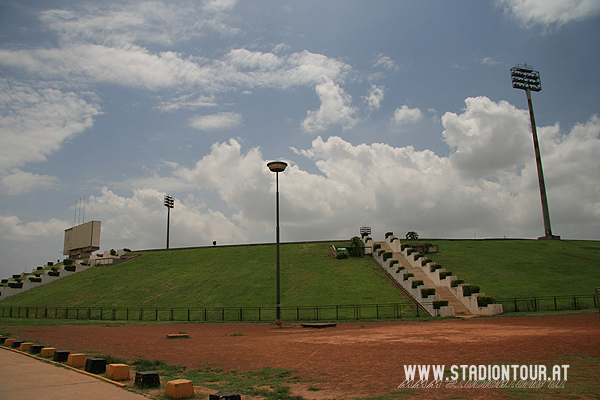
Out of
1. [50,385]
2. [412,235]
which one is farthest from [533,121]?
[50,385]

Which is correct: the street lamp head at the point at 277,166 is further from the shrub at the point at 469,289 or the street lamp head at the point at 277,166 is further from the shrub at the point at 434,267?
the shrub at the point at 434,267

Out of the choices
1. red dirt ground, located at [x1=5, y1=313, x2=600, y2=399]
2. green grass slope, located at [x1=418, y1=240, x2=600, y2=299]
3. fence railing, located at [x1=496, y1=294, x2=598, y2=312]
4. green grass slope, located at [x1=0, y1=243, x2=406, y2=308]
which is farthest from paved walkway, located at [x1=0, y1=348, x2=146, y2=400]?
green grass slope, located at [x1=418, y1=240, x2=600, y2=299]

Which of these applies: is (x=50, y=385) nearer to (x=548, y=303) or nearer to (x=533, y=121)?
(x=548, y=303)

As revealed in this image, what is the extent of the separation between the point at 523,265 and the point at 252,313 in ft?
92.1

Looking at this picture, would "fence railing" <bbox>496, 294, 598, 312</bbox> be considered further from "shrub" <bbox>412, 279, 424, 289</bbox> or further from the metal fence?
the metal fence

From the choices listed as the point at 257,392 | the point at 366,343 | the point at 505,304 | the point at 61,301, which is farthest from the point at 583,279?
the point at 61,301

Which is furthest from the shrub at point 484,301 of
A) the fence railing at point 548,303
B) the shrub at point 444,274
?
the shrub at point 444,274

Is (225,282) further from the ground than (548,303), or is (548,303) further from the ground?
(225,282)

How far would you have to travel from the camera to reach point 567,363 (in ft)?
31.3

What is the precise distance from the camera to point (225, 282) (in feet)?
131

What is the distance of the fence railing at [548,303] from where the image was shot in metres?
28.3

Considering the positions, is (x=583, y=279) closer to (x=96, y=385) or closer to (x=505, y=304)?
(x=505, y=304)

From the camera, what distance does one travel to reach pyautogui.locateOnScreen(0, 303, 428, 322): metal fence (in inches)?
1139

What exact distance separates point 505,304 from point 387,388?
26.0m
